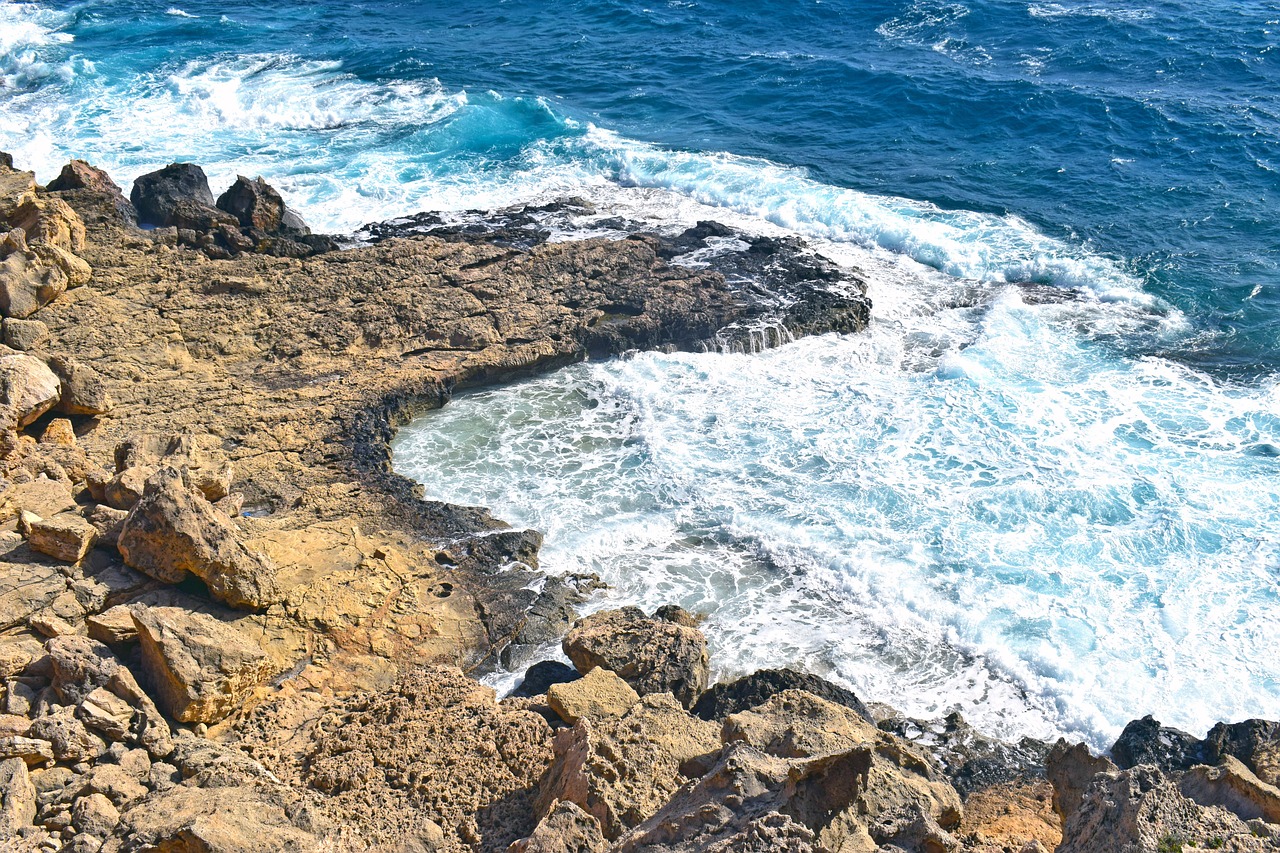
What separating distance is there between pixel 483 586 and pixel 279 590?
7.79 ft

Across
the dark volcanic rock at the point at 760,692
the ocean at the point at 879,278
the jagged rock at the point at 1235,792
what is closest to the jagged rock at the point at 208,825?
the dark volcanic rock at the point at 760,692

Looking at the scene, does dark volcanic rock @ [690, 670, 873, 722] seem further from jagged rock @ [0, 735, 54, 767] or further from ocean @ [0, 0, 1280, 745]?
jagged rock @ [0, 735, 54, 767]

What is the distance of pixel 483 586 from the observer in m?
11.7

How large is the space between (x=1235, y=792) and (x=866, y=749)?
10.3 feet

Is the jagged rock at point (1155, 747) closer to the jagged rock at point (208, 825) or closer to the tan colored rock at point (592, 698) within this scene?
the tan colored rock at point (592, 698)

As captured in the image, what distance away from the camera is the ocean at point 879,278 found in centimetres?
1205

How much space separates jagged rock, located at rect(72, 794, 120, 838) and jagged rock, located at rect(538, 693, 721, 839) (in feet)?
10.3

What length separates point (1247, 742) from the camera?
9.64 metres

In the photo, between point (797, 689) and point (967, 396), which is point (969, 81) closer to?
point (967, 396)

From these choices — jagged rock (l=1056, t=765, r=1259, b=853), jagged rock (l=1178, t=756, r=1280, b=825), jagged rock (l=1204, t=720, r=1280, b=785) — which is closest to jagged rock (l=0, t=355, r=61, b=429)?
jagged rock (l=1056, t=765, r=1259, b=853)

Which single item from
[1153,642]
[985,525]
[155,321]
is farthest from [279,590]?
[1153,642]

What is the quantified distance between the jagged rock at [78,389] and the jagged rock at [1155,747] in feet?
42.7

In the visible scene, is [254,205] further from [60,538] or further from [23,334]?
[60,538]

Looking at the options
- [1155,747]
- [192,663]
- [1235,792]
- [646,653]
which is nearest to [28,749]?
[192,663]
